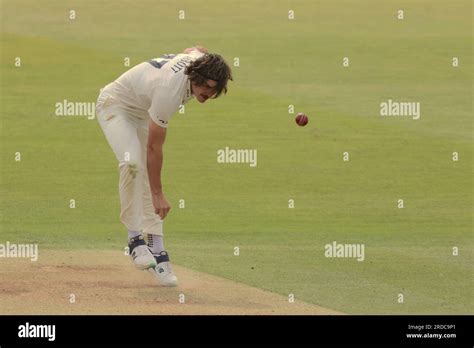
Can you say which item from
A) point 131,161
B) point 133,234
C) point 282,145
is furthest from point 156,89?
point 282,145

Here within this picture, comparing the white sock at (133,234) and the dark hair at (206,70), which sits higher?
the dark hair at (206,70)

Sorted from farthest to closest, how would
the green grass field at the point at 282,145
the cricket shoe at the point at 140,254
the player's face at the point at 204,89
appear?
the green grass field at the point at 282,145 < the cricket shoe at the point at 140,254 < the player's face at the point at 204,89

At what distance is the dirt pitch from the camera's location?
11672mm

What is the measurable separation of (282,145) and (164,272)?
34.5ft

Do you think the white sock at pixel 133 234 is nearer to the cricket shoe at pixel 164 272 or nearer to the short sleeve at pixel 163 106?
the cricket shoe at pixel 164 272

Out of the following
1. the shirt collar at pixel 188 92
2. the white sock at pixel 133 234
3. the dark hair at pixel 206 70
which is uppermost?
the dark hair at pixel 206 70

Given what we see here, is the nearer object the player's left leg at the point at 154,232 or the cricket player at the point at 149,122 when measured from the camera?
the cricket player at the point at 149,122

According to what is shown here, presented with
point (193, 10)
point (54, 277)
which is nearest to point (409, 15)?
point (193, 10)

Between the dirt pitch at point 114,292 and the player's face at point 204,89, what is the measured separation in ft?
6.51

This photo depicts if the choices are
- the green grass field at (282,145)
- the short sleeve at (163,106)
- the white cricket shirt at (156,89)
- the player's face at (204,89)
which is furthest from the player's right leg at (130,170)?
the green grass field at (282,145)

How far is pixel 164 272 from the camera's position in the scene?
12.7 metres

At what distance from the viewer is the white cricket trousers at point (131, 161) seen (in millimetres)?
12320

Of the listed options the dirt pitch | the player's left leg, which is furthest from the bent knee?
the dirt pitch

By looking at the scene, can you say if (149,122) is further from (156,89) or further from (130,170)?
(130,170)
